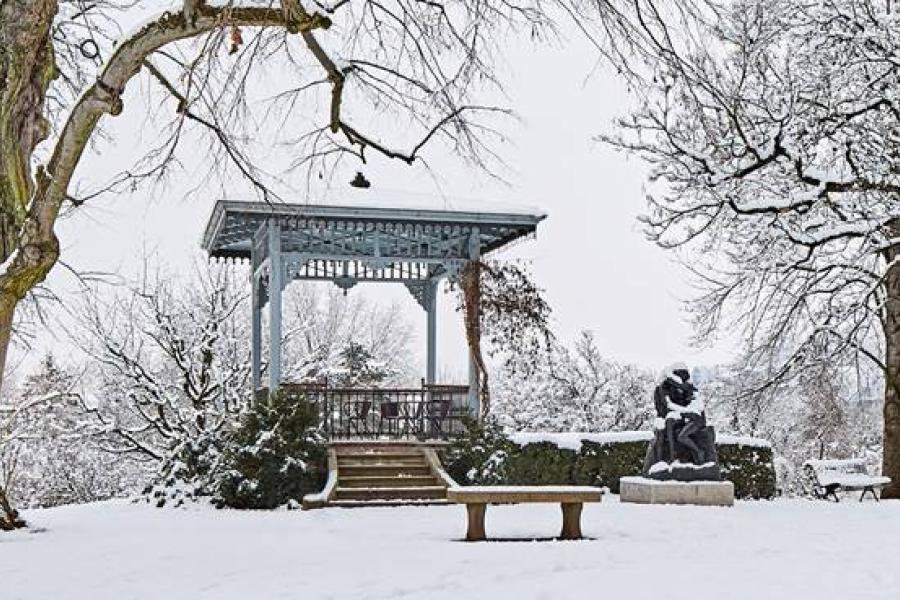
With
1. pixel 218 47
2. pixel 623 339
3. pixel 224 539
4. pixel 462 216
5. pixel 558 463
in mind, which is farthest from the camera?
pixel 623 339

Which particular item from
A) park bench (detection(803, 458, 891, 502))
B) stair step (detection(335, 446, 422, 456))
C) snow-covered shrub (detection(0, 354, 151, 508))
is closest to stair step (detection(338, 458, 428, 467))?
stair step (detection(335, 446, 422, 456))

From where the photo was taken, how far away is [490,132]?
295 inches

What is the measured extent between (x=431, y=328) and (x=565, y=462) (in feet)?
15.5

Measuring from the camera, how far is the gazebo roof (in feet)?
46.3

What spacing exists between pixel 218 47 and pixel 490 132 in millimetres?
2213

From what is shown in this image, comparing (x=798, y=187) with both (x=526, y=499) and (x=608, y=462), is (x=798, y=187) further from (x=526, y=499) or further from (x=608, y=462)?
Result: (x=526, y=499)

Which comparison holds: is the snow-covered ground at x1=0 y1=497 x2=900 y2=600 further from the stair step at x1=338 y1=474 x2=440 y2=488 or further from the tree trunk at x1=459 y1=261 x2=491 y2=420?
the tree trunk at x1=459 y1=261 x2=491 y2=420

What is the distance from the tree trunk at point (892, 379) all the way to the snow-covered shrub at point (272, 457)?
320 inches

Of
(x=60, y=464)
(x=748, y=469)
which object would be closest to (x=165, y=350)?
(x=60, y=464)

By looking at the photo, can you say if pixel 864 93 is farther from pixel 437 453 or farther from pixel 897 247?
pixel 437 453

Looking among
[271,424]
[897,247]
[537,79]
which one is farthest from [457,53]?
[897,247]

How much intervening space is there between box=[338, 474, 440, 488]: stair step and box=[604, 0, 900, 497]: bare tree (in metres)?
4.73

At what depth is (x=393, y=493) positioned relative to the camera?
1288 cm

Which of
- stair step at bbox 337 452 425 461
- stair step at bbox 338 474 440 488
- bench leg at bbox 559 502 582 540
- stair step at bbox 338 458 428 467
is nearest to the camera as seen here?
bench leg at bbox 559 502 582 540
